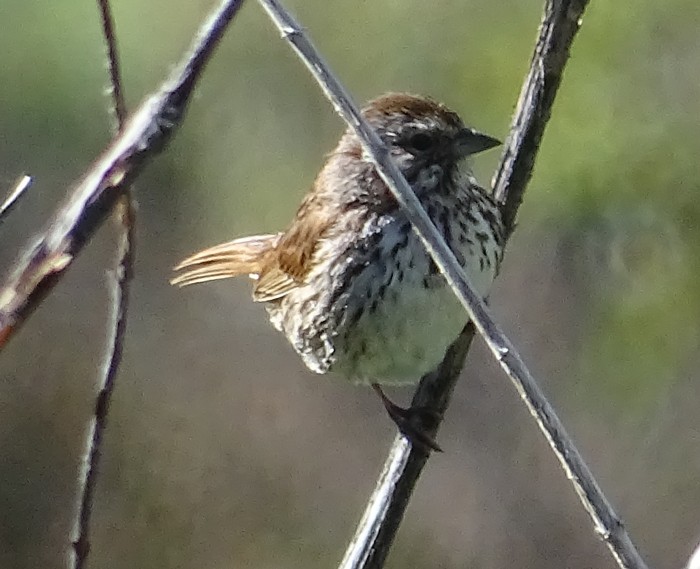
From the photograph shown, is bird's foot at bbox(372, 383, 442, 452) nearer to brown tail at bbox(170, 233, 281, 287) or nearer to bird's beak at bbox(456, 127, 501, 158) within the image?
bird's beak at bbox(456, 127, 501, 158)

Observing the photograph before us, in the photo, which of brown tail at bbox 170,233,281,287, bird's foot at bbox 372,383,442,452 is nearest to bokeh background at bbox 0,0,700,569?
brown tail at bbox 170,233,281,287

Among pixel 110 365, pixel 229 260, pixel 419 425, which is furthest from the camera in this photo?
pixel 229 260

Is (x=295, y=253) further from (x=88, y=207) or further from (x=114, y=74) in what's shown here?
(x=88, y=207)

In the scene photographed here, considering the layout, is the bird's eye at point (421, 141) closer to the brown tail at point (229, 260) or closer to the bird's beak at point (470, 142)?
the bird's beak at point (470, 142)

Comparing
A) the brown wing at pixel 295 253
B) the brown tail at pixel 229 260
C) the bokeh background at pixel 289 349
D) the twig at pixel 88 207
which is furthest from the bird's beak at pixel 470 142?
A: the bokeh background at pixel 289 349

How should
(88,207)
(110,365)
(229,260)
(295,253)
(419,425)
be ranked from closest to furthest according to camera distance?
(88,207) < (110,365) < (419,425) < (295,253) < (229,260)

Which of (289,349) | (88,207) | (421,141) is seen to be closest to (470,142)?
(421,141)
